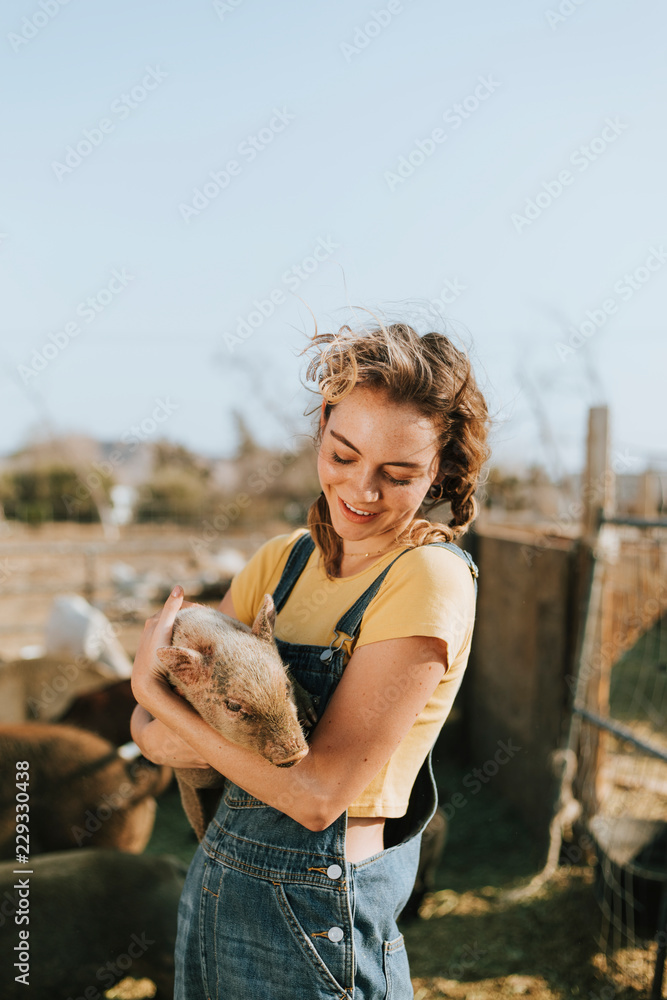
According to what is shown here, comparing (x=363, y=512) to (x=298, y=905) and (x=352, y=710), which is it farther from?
(x=298, y=905)

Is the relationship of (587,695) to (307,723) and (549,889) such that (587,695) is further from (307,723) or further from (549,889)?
(307,723)

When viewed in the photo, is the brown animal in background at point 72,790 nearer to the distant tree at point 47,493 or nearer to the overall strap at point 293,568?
the overall strap at point 293,568

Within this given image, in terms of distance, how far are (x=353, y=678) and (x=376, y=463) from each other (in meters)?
0.51

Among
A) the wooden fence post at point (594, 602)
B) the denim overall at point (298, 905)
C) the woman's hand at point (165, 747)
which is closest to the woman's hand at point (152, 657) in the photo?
the woman's hand at point (165, 747)

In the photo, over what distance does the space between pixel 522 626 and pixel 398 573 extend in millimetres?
4664

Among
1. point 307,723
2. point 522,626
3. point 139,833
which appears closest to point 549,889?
point 522,626

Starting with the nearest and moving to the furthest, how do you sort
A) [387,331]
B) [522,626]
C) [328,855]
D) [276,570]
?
[328,855]
[387,331]
[276,570]
[522,626]

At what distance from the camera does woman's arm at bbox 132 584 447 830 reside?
4.52 ft

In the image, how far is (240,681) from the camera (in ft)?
5.61

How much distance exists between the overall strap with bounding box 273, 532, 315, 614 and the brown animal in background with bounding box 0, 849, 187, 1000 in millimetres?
2259

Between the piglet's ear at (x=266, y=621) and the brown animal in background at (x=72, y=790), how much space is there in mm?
3341

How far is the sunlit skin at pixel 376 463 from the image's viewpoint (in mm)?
1634

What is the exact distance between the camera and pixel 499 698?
6203mm

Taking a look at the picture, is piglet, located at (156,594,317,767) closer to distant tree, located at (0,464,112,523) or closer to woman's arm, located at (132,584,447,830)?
woman's arm, located at (132,584,447,830)
